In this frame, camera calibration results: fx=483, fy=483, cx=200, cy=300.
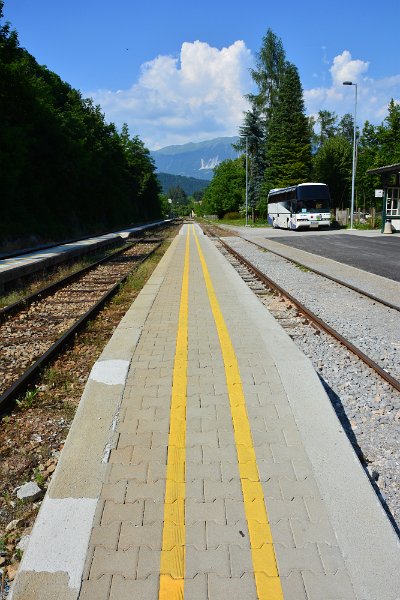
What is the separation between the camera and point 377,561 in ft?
7.77

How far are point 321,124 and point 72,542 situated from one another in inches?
4003

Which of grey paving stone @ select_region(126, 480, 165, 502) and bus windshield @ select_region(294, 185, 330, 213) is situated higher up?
bus windshield @ select_region(294, 185, 330, 213)

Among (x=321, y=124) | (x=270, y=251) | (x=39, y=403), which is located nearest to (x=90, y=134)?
(x=270, y=251)

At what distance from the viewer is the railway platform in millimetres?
2270

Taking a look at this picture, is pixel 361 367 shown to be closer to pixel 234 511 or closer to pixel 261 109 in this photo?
pixel 234 511

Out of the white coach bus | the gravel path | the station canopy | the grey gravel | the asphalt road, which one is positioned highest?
the station canopy

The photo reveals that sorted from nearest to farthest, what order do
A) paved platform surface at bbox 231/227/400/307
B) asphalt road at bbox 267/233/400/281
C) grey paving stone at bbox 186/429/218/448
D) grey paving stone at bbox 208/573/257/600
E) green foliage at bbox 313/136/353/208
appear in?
1. grey paving stone at bbox 208/573/257/600
2. grey paving stone at bbox 186/429/218/448
3. paved platform surface at bbox 231/227/400/307
4. asphalt road at bbox 267/233/400/281
5. green foliage at bbox 313/136/353/208

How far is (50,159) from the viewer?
35.6m

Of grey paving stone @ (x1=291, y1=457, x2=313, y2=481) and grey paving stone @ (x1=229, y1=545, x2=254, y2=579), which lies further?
grey paving stone @ (x1=291, y1=457, x2=313, y2=481)

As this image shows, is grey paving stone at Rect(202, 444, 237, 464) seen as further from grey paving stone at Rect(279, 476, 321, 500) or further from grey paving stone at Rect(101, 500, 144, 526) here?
grey paving stone at Rect(101, 500, 144, 526)

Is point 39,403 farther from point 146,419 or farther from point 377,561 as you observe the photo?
point 377,561

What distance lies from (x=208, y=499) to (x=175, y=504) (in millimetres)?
197

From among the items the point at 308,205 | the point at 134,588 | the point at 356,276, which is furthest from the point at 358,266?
the point at 308,205

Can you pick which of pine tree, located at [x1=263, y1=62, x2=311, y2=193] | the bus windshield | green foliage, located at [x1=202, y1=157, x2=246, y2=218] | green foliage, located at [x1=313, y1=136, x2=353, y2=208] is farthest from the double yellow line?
green foliage, located at [x1=202, y1=157, x2=246, y2=218]
